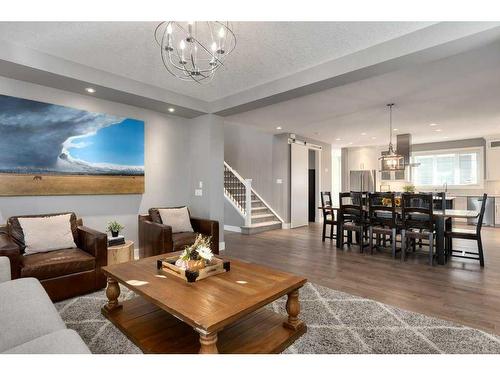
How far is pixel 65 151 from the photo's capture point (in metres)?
3.75

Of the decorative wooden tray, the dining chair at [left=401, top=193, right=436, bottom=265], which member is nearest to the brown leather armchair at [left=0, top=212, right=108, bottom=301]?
the decorative wooden tray

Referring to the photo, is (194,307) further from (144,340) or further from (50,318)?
(50,318)

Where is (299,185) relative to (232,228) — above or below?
above

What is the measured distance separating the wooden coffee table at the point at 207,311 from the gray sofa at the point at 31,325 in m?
0.52

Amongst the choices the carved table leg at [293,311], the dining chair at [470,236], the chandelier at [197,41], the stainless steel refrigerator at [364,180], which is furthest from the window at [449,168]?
the carved table leg at [293,311]

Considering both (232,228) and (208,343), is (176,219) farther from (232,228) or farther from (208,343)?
(232,228)

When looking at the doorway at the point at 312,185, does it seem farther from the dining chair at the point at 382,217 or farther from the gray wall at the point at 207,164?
the gray wall at the point at 207,164

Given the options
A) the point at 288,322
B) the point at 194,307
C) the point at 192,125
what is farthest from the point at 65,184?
the point at 288,322

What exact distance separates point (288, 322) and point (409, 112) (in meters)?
5.15

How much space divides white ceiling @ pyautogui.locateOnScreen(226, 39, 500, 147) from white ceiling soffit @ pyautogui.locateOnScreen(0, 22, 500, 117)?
0.84 meters

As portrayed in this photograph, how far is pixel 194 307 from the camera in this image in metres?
1.70

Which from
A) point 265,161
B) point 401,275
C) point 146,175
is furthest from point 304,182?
point 146,175

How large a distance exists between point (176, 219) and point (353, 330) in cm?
299

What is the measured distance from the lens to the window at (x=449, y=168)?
27.7 feet
